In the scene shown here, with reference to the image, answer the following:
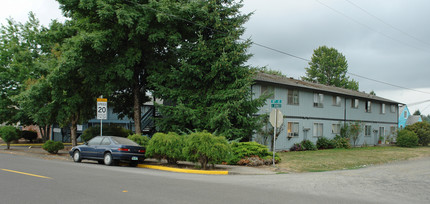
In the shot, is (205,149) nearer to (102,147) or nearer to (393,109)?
(102,147)

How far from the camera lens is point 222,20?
2028cm

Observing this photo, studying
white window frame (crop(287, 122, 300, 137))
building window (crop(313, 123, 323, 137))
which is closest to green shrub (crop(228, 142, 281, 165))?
white window frame (crop(287, 122, 300, 137))

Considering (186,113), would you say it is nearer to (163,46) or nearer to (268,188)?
(163,46)

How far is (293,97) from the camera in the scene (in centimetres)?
2862

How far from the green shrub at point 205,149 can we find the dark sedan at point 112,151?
2.89 meters

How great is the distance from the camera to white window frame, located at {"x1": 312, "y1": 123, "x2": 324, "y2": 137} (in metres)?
30.6

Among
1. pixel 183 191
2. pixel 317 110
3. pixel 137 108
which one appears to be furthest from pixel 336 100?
pixel 183 191

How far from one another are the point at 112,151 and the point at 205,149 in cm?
484

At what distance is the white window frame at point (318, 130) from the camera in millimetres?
30619

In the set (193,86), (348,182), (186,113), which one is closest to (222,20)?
(193,86)

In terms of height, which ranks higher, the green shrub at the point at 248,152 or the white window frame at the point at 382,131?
the white window frame at the point at 382,131

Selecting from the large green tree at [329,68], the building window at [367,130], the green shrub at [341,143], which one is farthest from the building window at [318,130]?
the large green tree at [329,68]

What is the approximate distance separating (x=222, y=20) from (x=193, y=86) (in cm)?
443

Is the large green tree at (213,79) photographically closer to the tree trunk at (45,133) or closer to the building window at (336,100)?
the building window at (336,100)
